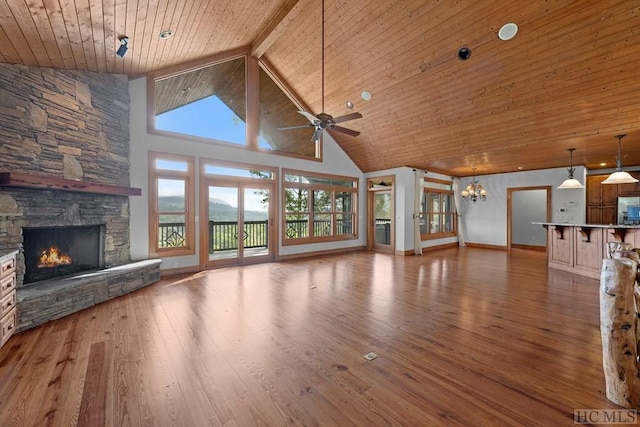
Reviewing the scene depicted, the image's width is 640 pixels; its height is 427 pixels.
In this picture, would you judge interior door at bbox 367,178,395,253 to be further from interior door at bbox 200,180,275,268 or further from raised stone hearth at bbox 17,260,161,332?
raised stone hearth at bbox 17,260,161,332

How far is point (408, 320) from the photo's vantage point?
3018 mm

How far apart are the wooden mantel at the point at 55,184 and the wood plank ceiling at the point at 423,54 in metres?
1.40

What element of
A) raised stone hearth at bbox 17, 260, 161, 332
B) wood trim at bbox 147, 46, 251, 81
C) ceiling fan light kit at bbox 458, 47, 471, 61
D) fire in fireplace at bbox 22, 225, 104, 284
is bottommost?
raised stone hearth at bbox 17, 260, 161, 332

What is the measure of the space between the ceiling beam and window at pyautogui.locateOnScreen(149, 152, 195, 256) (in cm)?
282

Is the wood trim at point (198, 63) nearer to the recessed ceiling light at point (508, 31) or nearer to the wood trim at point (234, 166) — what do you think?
the wood trim at point (234, 166)

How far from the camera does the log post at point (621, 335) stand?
1.66 metres

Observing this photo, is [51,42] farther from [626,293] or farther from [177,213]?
[626,293]

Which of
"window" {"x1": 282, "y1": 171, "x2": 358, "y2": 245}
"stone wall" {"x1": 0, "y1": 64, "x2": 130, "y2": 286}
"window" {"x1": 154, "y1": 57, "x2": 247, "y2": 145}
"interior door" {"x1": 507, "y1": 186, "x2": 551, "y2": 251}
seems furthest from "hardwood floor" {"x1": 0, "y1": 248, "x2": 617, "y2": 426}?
"interior door" {"x1": 507, "y1": 186, "x2": 551, "y2": 251}

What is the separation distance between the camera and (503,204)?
8859mm

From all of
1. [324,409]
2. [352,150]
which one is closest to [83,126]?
[324,409]

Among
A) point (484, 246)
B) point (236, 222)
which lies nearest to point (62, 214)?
point (236, 222)

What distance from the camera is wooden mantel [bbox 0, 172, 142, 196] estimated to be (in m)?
2.87

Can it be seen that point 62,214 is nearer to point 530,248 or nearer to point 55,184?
point 55,184

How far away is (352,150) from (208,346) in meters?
6.60
